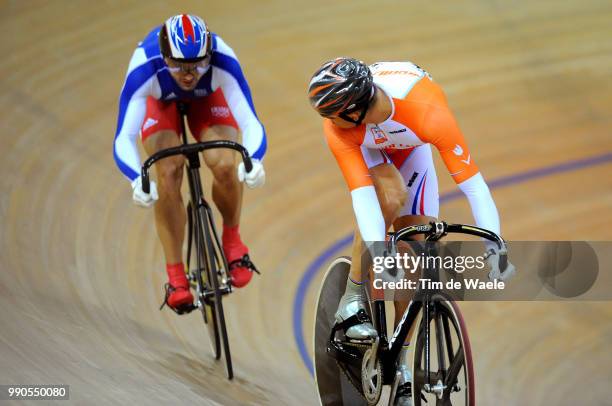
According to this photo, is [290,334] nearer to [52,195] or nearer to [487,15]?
[52,195]

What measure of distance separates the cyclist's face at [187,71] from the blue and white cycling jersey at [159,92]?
0.10 m

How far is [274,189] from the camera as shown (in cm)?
593

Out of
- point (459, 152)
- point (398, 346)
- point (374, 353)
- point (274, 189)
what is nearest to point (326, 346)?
point (374, 353)

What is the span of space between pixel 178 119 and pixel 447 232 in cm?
173

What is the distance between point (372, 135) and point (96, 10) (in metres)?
4.62

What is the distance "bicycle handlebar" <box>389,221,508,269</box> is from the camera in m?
2.75

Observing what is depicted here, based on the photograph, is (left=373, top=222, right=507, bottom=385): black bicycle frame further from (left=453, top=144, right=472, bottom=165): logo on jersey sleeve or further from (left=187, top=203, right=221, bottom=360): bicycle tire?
(left=187, top=203, right=221, bottom=360): bicycle tire

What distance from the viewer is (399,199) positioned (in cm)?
320

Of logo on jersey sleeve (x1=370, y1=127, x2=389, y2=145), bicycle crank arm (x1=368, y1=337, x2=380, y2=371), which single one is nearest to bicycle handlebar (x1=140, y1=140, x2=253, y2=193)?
logo on jersey sleeve (x1=370, y1=127, x2=389, y2=145)

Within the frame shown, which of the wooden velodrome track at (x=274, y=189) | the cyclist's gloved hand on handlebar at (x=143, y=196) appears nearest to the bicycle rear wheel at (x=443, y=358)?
the wooden velodrome track at (x=274, y=189)

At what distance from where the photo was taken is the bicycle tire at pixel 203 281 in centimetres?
411

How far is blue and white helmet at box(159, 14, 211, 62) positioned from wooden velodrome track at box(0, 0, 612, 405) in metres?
1.23

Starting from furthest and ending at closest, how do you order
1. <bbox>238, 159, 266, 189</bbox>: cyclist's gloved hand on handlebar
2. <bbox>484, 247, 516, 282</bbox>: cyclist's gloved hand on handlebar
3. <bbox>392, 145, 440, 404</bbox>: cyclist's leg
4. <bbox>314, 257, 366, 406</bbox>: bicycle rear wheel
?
1. <bbox>238, 159, 266, 189</bbox>: cyclist's gloved hand on handlebar
2. <bbox>314, 257, 366, 406</bbox>: bicycle rear wheel
3. <bbox>392, 145, 440, 404</bbox>: cyclist's leg
4. <bbox>484, 247, 516, 282</bbox>: cyclist's gloved hand on handlebar

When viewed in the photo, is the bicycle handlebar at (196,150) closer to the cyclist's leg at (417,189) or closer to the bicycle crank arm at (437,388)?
the cyclist's leg at (417,189)
